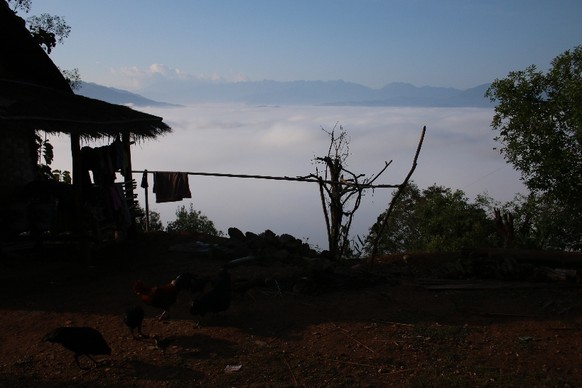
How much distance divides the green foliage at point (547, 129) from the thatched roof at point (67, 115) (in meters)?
9.92

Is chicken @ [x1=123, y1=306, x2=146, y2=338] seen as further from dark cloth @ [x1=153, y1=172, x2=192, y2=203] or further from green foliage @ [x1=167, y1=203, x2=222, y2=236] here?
green foliage @ [x1=167, y1=203, x2=222, y2=236]

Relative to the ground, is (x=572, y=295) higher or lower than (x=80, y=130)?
lower

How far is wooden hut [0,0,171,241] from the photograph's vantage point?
8398mm

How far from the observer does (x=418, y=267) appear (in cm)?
956

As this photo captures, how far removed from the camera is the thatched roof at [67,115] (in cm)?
802

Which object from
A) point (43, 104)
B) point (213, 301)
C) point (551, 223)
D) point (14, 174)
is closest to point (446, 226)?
point (551, 223)

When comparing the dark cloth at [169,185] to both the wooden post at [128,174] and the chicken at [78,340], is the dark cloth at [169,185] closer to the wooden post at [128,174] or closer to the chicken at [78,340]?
the wooden post at [128,174]

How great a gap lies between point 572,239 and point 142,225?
41.3 ft

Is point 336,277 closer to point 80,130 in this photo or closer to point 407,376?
point 407,376

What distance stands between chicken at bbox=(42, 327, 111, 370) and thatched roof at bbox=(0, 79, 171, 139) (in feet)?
13.6

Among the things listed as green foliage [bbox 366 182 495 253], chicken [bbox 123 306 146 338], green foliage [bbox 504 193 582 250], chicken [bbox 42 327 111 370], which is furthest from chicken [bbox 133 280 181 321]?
green foliage [bbox 504 193 582 250]

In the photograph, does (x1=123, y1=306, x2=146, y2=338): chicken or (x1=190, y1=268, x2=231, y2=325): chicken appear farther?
(x1=190, y1=268, x2=231, y2=325): chicken

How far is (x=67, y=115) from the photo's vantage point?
28.3 ft

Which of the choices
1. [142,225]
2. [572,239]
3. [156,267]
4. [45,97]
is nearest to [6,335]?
[156,267]
